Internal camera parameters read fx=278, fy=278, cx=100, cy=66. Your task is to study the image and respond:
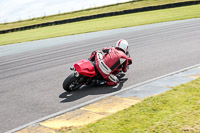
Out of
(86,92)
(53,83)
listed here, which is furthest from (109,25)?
(86,92)

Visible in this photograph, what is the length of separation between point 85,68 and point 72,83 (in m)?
0.55

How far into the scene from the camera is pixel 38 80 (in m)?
9.02

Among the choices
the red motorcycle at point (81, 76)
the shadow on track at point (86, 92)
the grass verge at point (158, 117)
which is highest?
the red motorcycle at point (81, 76)

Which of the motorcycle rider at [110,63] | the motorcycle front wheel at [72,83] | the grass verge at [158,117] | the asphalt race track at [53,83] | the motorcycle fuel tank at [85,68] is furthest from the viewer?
the motorcycle rider at [110,63]

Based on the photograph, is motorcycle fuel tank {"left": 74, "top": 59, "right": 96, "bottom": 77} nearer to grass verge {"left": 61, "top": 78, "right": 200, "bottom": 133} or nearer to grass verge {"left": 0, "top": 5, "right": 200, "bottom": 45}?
grass verge {"left": 61, "top": 78, "right": 200, "bottom": 133}

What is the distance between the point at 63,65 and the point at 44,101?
4798mm

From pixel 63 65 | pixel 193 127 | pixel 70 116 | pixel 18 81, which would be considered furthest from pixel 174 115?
pixel 63 65

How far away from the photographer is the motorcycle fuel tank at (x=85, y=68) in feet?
22.6

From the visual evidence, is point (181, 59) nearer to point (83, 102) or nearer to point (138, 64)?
point (138, 64)

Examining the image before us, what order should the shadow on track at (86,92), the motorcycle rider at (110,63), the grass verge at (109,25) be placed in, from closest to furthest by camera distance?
1. the shadow on track at (86,92)
2. the motorcycle rider at (110,63)
3. the grass verge at (109,25)

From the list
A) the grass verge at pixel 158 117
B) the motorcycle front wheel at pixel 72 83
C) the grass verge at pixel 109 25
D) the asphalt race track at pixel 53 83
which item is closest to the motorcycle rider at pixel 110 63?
the asphalt race track at pixel 53 83

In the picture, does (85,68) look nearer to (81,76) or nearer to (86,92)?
(81,76)

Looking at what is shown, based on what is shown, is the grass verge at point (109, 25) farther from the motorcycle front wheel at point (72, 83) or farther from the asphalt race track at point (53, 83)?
the motorcycle front wheel at point (72, 83)

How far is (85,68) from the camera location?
7.00 m
